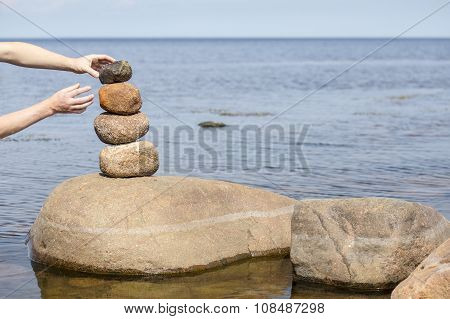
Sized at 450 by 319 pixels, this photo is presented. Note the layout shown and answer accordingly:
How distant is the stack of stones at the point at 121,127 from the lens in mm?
10172

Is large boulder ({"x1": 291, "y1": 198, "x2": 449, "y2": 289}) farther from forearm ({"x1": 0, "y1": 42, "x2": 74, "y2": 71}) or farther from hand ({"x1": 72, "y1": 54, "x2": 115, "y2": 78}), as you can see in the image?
forearm ({"x1": 0, "y1": 42, "x2": 74, "y2": 71})

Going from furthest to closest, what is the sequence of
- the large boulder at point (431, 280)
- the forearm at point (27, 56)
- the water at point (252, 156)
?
the water at point (252, 156) → the large boulder at point (431, 280) → the forearm at point (27, 56)

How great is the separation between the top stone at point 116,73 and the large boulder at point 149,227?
3.90 ft

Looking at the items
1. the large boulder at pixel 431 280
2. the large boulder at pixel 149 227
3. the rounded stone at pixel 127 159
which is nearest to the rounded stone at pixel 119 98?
the rounded stone at pixel 127 159

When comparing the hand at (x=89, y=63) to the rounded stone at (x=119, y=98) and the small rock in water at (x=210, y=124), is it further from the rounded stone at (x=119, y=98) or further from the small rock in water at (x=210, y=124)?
the small rock in water at (x=210, y=124)

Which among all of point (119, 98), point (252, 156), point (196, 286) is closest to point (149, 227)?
point (196, 286)

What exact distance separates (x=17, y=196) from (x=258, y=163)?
5.71m

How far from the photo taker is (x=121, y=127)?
10.1 m

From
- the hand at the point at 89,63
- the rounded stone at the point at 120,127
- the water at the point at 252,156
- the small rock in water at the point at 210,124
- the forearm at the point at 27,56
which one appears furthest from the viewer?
the small rock in water at the point at 210,124

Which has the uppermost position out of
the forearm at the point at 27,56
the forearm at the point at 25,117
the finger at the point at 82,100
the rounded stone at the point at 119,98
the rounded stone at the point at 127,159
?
the forearm at the point at 27,56

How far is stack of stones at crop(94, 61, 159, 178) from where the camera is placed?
10172 mm

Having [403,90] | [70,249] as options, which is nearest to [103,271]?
[70,249]

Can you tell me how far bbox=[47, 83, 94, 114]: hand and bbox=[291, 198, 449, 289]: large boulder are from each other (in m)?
4.25

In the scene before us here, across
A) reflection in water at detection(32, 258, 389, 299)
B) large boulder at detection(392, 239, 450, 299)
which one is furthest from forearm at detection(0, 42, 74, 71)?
large boulder at detection(392, 239, 450, 299)
